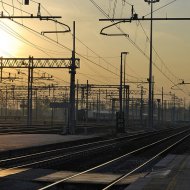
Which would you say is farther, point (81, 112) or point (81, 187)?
point (81, 112)

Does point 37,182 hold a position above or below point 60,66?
below

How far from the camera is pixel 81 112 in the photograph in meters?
113

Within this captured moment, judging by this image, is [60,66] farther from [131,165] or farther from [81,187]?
[81,187]

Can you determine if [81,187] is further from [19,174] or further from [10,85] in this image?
[10,85]

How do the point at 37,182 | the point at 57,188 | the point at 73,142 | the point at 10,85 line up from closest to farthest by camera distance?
the point at 57,188 → the point at 37,182 → the point at 73,142 → the point at 10,85

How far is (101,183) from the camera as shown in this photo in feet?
49.7

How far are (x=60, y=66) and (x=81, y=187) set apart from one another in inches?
1729

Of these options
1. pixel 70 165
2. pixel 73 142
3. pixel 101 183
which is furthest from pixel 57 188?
pixel 73 142

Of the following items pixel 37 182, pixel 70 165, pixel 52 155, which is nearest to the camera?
pixel 37 182

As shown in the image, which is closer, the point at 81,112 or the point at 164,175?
the point at 164,175

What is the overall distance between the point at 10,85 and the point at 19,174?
8431 cm

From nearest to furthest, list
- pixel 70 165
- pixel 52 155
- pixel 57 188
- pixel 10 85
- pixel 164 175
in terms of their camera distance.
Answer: pixel 57 188, pixel 164 175, pixel 70 165, pixel 52 155, pixel 10 85

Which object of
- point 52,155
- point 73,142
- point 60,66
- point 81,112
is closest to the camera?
point 52,155

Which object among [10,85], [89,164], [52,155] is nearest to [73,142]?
[52,155]
